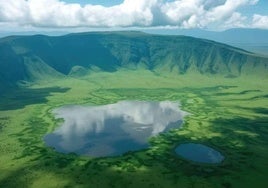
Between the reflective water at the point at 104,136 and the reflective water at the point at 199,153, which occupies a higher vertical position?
the reflective water at the point at 199,153

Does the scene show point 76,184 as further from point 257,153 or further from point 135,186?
point 257,153

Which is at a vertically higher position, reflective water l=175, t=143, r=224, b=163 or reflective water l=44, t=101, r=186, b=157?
reflective water l=175, t=143, r=224, b=163

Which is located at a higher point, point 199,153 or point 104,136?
point 199,153

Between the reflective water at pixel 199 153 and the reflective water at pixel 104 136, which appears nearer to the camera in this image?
the reflective water at pixel 199 153

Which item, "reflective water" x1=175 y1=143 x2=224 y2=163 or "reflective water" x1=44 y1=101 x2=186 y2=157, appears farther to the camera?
"reflective water" x1=44 y1=101 x2=186 y2=157

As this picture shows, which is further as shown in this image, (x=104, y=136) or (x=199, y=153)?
(x=104, y=136)

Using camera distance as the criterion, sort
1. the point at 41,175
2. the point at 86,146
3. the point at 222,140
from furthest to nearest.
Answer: the point at 222,140 → the point at 86,146 → the point at 41,175

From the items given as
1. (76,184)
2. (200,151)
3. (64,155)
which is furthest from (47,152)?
(200,151)

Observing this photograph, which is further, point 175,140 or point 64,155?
point 175,140
